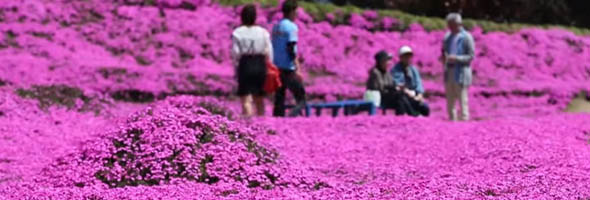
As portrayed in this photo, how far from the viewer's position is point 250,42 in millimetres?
14641

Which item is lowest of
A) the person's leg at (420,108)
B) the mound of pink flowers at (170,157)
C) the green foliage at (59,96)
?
the person's leg at (420,108)

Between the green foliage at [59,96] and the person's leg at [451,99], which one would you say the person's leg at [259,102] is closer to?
the green foliage at [59,96]

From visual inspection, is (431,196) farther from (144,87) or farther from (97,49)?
(97,49)

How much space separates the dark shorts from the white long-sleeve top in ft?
0.25

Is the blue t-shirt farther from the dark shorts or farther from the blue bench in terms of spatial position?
the blue bench

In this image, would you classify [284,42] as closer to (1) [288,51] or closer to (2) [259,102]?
(1) [288,51]

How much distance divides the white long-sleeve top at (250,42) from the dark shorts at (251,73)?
0.25ft

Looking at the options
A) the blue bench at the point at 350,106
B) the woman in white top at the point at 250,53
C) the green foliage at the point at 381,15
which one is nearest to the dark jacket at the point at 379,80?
the blue bench at the point at 350,106

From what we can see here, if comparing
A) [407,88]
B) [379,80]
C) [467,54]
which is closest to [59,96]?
[379,80]

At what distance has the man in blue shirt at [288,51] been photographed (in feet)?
50.8

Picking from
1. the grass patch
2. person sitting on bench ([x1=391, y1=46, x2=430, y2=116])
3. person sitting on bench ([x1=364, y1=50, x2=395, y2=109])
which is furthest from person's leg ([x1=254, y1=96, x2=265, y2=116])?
the grass patch

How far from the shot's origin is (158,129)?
33.7ft

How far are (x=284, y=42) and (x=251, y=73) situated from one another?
1002mm

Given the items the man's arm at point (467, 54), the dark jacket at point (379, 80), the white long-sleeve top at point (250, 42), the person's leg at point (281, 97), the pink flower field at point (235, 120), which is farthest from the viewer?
Answer: the man's arm at point (467, 54)
